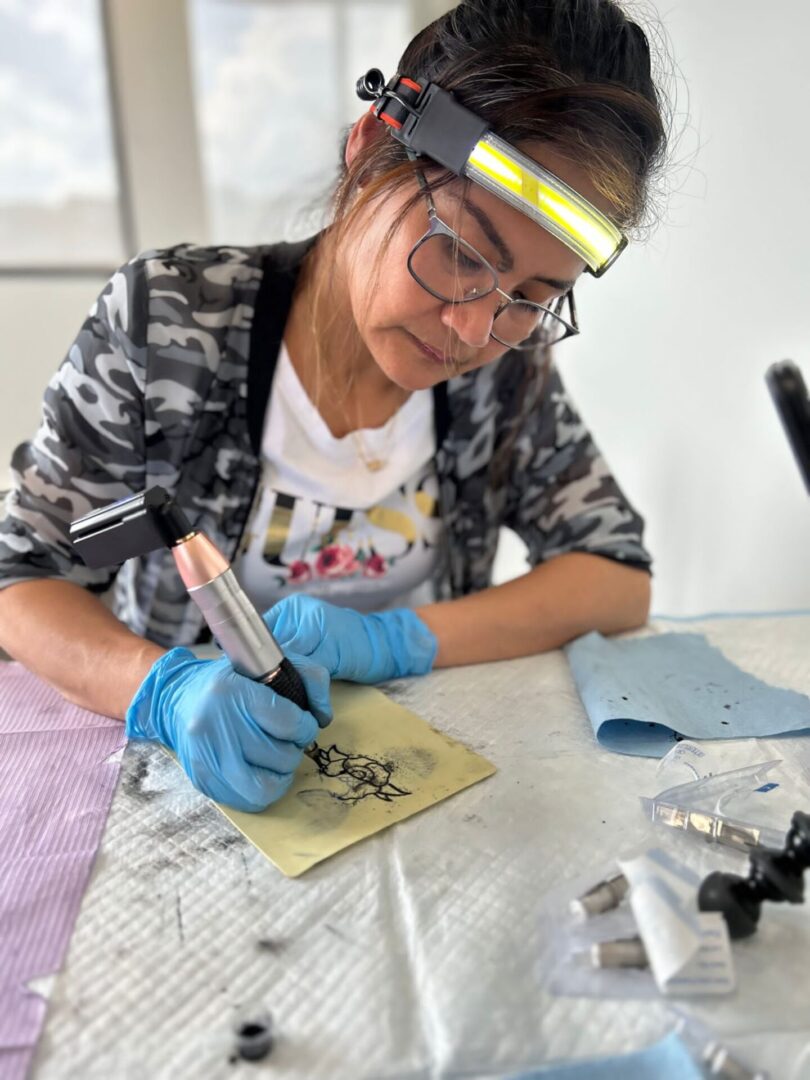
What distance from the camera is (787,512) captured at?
38.9 inches

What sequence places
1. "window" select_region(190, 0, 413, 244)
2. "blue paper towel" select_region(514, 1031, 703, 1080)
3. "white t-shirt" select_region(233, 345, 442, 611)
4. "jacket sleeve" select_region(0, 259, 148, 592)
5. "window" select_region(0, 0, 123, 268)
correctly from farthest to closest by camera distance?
"window" select_region(190, 0, 413, 244) < "window" select_region(0, 0, 123, 268) < "white t-shirt" select_region(233, 345, 442, 611) < "jacket sleeve" select_region(0, 259, 148, 592) < "blue paper towel" select_region(514, 1031, 703, 1080)

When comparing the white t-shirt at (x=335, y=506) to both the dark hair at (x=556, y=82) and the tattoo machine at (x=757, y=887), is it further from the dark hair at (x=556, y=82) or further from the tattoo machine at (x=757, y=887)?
the tattoo machine at (x=757, y=887)

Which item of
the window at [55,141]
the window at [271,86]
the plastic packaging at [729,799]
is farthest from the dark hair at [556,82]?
the window at [55,141]

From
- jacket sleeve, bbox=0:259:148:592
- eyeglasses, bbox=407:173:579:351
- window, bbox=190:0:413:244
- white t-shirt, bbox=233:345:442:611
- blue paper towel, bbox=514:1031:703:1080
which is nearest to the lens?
blue paper towel, bbox=514:1031:703:1080

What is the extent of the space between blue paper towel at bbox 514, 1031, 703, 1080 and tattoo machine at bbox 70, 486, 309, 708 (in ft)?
0.96

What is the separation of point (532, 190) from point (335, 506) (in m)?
0.41

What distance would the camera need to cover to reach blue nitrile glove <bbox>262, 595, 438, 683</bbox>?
26.6 inches

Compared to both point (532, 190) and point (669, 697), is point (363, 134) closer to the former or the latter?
point (532, 190)

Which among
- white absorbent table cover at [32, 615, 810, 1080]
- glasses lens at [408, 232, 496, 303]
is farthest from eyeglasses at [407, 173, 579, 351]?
white absorbent table cover at [32, 615, 810, 1080]

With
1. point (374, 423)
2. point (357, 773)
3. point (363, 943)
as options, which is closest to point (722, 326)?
point (374, 423)

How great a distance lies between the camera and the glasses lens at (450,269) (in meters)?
0.59

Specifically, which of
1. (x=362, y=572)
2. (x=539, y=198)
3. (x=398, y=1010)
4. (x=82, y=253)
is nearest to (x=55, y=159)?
(x=82, y=253)

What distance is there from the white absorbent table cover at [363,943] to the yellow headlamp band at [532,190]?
1.32 ft

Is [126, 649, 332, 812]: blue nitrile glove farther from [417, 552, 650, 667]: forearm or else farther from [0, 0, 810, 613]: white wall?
[0, 0, 810, 613]: white wall
